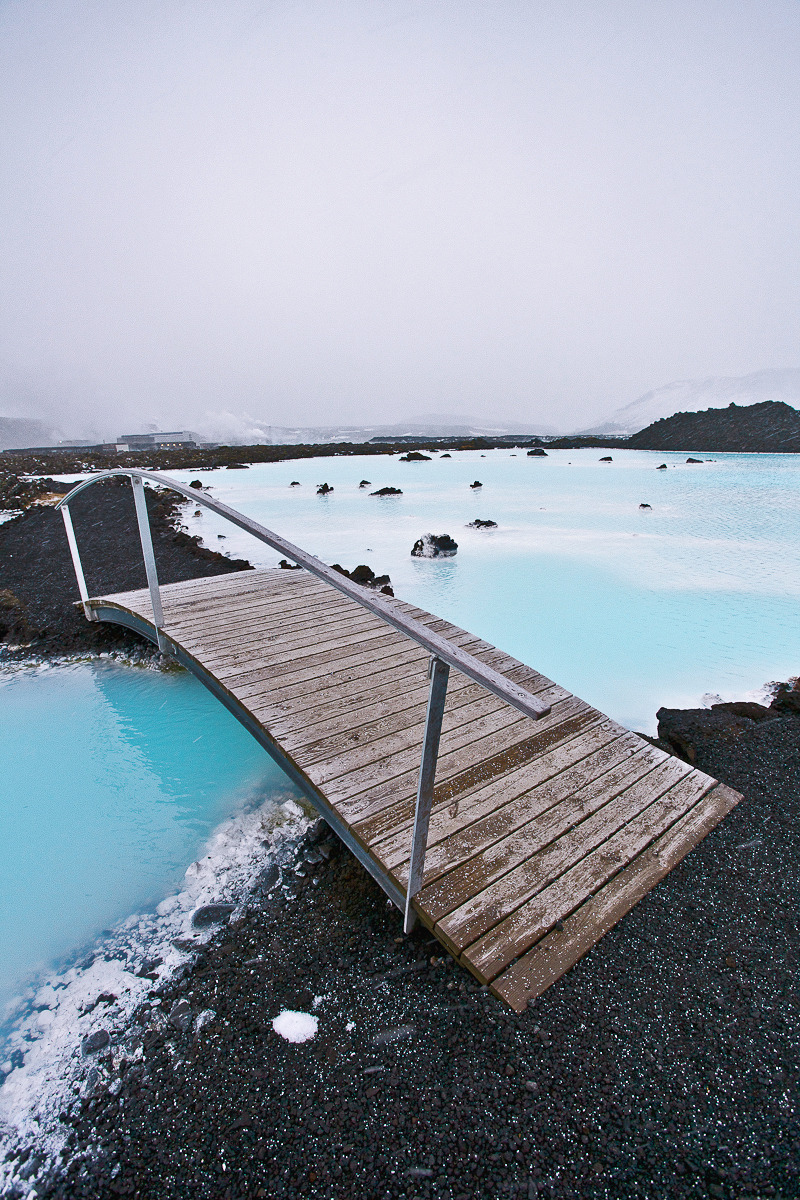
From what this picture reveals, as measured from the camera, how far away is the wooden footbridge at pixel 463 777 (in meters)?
2.02

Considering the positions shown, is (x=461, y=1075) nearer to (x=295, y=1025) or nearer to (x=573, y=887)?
(x=295, y=1025)

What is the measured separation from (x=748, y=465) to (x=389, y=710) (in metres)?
36.0

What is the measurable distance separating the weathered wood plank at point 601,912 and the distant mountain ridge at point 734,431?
1820 inches

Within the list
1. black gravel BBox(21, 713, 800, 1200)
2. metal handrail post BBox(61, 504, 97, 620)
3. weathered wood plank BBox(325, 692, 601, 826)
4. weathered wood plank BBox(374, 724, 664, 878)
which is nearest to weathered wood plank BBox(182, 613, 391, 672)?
weathered wood plank BBox(325, 692, 601, 826)

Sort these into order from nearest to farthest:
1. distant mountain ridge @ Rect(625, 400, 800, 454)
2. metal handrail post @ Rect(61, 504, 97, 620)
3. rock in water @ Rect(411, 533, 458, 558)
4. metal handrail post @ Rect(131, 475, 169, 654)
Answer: metal handrail post @ Rect(131, 475, 169, 654)
metal handrail post @ Rect(61, 504, 97, 620)
rock in water @ Rect(411, 533, 458, 558)
distant mountain ridge @ Rect(625, 400, 800, 454)

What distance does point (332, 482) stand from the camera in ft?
68.0

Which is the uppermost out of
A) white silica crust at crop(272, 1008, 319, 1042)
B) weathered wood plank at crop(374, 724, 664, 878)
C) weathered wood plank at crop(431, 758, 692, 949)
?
weathered wood plank at crop(374, 724, 664, 878)

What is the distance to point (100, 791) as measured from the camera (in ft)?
13.0

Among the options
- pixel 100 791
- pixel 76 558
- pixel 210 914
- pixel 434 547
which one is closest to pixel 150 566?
pixel 100 791

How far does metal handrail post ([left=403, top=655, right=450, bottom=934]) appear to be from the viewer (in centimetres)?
172

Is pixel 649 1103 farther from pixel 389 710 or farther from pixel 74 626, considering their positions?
pixel 74 626

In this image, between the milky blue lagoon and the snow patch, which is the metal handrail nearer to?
the snow patch

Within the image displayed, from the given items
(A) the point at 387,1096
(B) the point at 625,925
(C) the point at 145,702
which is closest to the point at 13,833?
(C) the point at 145,702

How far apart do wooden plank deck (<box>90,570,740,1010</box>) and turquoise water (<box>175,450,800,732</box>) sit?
1.68m
